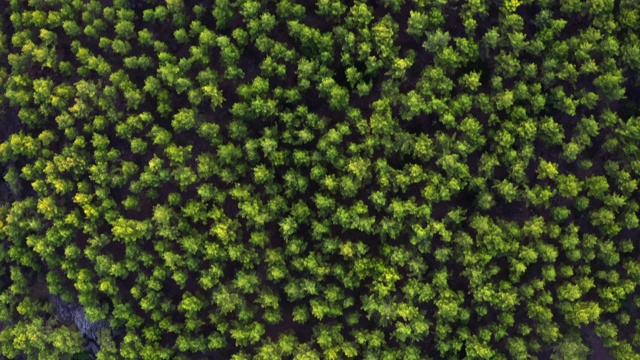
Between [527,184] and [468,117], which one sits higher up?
[468,117]

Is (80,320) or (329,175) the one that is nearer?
(329,175)

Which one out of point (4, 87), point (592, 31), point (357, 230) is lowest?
point (357, 230)

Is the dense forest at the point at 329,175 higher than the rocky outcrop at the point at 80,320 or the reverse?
higher

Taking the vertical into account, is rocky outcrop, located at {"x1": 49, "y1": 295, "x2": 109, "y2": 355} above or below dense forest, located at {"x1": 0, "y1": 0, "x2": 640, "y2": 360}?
below

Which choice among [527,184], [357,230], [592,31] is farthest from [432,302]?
[592,31]

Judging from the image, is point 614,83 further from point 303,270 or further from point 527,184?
point 303,270

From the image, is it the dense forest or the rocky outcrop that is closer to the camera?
the dense forest

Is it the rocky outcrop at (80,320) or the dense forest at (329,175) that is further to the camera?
the rocky outcrop at (80,320)

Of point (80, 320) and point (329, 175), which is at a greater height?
point (329, 175)
